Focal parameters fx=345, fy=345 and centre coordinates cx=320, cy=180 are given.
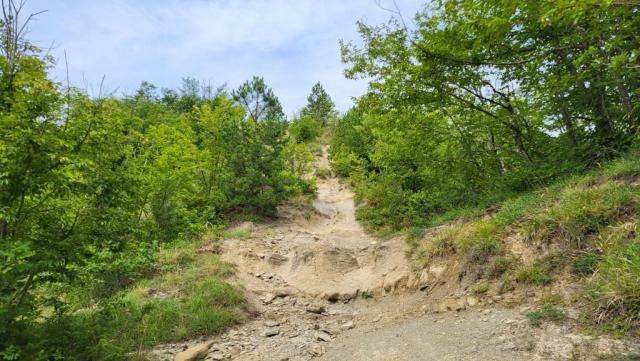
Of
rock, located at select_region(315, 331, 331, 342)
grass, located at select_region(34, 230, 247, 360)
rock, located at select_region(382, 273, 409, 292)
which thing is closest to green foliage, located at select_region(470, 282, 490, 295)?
rock, located at select_region(382, 273, 409, 292)

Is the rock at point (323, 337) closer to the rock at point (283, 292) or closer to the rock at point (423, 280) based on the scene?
the rock at point (423, 280)

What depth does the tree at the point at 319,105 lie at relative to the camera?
2005 inches

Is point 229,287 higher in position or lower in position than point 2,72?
lower

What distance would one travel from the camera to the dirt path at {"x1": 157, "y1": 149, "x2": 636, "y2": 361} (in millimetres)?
Answer: 4469

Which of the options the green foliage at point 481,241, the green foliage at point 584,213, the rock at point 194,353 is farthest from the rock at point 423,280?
the rock at point 194,353

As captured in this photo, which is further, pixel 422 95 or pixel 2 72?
pixel 422 95

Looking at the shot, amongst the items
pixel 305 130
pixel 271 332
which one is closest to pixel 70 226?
pixel 271 332

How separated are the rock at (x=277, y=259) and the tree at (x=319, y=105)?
4086 centimetres

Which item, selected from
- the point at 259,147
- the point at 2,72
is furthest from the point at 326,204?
the point at 2,72

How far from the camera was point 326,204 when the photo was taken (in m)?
21.2

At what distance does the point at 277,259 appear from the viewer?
11.3m

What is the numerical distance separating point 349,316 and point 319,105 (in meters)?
46.4

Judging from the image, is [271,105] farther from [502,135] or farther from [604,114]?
[604,114]

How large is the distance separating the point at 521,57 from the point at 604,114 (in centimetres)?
270
